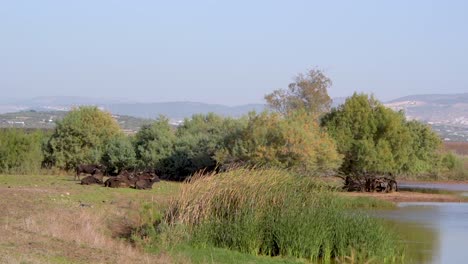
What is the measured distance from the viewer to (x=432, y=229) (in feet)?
104

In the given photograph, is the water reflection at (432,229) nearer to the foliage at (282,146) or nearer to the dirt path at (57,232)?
the foliage at (282,146)

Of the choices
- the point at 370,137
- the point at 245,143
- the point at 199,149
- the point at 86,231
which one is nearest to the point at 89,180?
the point at 245,143

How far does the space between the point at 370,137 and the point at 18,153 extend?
71.0ft

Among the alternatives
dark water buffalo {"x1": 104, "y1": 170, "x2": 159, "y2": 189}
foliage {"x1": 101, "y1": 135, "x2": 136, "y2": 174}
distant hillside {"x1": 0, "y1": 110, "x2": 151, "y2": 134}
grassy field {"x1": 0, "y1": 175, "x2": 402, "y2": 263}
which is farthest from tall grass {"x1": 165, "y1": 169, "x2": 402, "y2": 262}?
distant hillside {"x1": 0, "y1": 110, "x2": 151, "y2": 134}

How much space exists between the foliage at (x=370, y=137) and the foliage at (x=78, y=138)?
14984mm

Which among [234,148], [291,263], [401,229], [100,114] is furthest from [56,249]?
[100,114]

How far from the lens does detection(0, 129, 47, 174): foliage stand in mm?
49281

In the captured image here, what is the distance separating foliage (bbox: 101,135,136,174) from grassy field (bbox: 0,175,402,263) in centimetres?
1844

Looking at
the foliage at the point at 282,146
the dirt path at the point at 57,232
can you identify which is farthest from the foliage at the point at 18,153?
the dirt path at the point at 57,232

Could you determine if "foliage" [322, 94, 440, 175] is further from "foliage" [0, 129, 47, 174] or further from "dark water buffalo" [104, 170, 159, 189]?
"foliage" [0, 129, 47, 174]

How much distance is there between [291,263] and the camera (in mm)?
20984

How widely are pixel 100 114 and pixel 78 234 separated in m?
36.4

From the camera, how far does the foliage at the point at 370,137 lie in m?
49.4

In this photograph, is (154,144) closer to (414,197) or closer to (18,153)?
(18,153)
